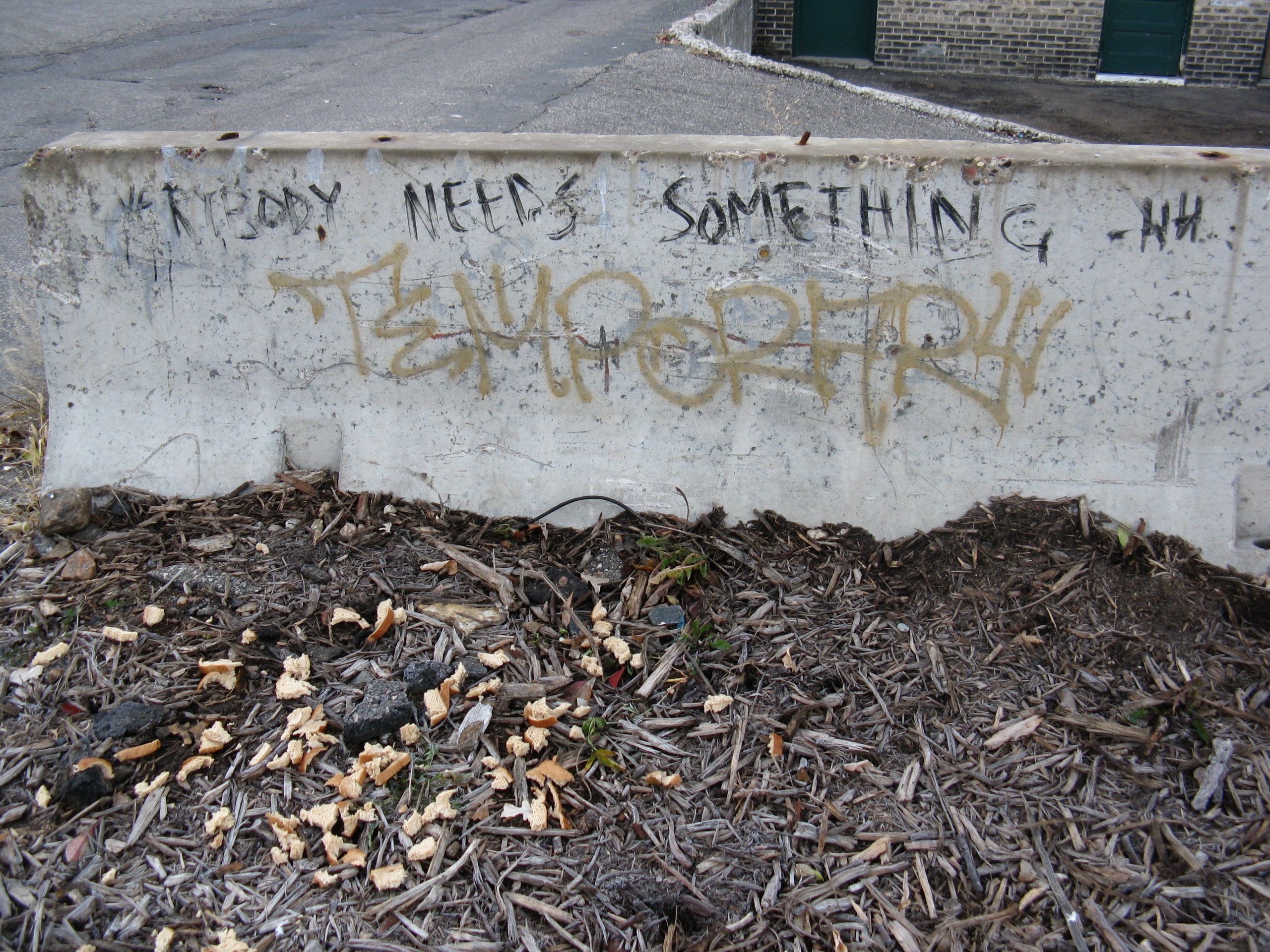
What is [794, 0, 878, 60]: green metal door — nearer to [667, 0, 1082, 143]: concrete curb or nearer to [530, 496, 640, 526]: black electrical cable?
[667, 0, 1082, 143]: concrete curb

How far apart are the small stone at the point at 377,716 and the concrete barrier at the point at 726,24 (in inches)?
419

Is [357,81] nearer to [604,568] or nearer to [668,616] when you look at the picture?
[604,568]

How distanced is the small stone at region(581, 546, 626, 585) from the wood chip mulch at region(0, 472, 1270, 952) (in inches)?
0.4

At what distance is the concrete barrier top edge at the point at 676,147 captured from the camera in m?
3.01

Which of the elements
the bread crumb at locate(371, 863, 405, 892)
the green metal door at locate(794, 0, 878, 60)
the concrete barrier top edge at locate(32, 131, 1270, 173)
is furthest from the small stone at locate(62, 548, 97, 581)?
the green metal door at locate(794, 0, 878, 60)

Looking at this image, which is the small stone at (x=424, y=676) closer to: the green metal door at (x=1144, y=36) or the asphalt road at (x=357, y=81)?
the asphalt road at (x=357, y=81)

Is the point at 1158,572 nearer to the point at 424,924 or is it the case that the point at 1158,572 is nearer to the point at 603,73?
the point at 424,924

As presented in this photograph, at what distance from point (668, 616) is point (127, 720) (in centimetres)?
158

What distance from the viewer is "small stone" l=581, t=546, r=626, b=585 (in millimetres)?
3225

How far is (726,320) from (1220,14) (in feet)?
47.3

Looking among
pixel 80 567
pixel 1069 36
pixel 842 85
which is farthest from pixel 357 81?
pixel 1069 36

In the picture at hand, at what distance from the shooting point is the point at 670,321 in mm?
3289

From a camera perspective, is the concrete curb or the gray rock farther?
the concrete curb

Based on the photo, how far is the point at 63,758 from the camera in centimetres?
255
